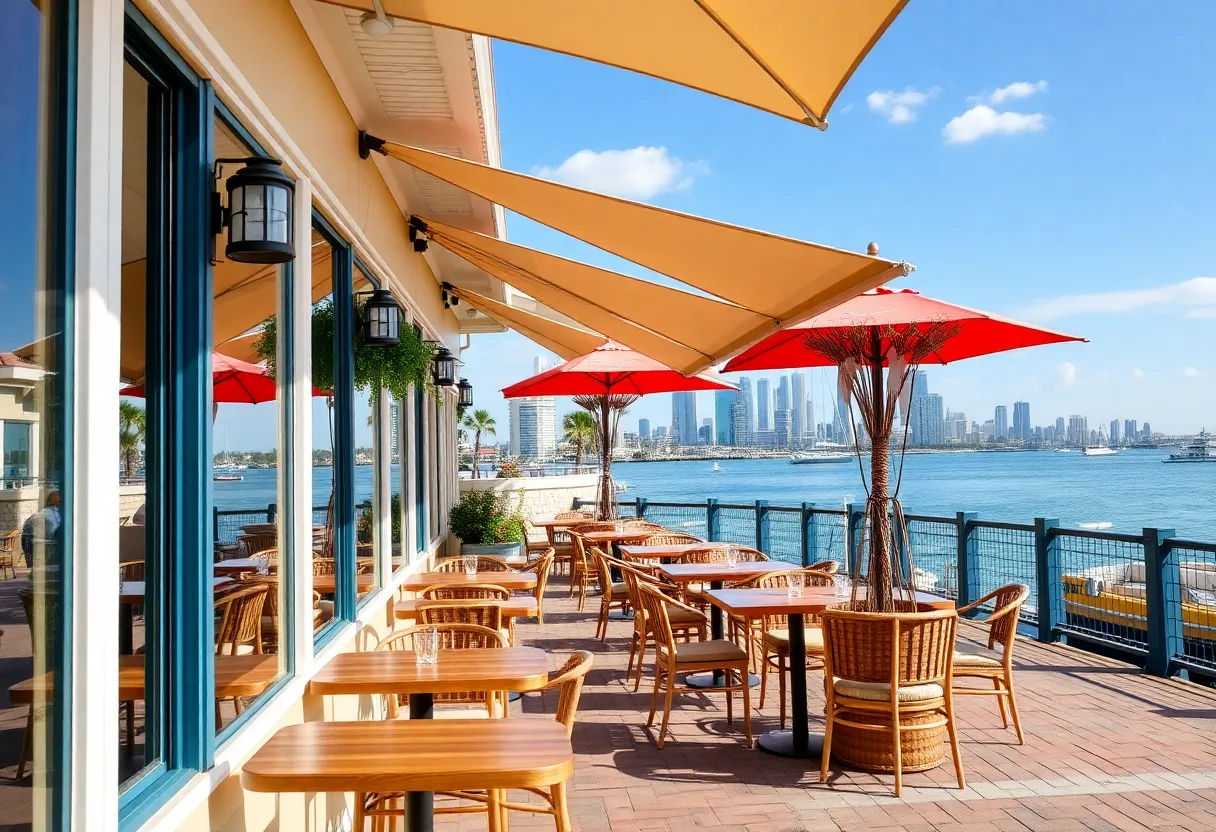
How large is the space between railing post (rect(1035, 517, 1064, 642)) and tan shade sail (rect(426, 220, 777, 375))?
325 centimetres

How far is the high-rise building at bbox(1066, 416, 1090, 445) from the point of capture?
8844cm

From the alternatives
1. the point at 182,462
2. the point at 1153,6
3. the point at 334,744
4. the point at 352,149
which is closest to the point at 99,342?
the point at 182,462

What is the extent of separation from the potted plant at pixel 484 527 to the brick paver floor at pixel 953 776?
16.0 feet

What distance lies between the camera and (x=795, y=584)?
19.2 ft

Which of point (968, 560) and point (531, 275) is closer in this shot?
point (531, 275)

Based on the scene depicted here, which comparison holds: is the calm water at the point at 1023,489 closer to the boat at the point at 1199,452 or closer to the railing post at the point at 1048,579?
the boat at the point at 1199,452

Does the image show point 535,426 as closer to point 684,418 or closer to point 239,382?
point 239,382

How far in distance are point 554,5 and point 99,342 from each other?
5.49 feet

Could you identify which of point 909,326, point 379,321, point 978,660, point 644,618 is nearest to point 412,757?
point 379,321

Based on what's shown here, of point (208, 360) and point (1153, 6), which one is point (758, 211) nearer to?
point (1153, 6)

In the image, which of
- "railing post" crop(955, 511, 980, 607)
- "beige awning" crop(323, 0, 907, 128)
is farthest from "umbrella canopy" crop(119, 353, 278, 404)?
"railing post" crop(955, 511, 980, 607)

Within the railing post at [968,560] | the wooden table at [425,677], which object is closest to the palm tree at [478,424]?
the railing post at [968,560]

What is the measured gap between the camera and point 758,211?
5897 cm

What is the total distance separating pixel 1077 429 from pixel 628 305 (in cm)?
9459
